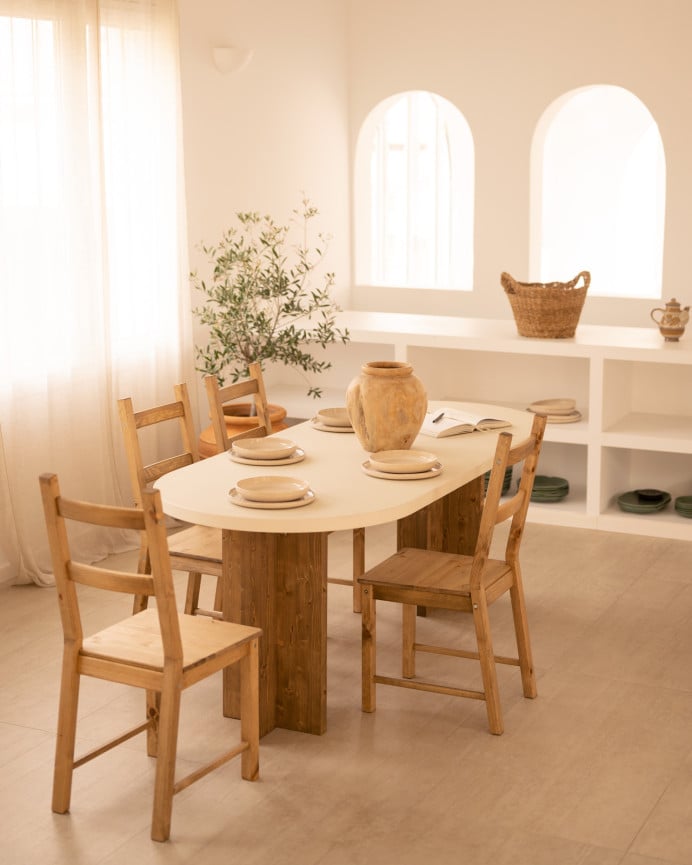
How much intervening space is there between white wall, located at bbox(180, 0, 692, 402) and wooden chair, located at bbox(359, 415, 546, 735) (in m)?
2.80

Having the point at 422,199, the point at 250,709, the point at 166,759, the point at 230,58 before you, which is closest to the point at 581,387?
the point at 230,58

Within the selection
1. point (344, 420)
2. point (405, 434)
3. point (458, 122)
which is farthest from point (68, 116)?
point (458, 122)

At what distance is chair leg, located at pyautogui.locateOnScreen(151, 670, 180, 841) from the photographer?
9.82ft

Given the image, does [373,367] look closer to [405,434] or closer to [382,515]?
[405,434]

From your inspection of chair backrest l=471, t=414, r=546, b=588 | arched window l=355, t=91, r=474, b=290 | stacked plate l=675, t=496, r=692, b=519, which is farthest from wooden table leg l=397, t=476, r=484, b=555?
arched window l=355, t=91, r=474, b=290

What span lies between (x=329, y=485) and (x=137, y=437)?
81 centimetres

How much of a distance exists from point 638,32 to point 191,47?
2.44 meters

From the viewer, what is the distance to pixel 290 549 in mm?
3588

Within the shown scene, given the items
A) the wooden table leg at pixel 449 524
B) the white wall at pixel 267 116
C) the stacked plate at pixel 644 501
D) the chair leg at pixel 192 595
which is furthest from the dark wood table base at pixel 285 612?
the white wall at pixel 267 116

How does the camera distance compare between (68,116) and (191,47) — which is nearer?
(68,116)

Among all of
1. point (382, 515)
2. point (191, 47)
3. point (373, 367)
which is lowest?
point (382, 515)

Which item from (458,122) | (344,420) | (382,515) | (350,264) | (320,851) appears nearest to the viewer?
(320,851)

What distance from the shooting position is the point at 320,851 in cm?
304

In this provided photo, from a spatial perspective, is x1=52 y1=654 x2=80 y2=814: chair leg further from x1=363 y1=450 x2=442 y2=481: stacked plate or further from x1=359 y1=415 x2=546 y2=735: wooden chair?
x1=363 y1=450 x2=442 y2=481: stacked plate
